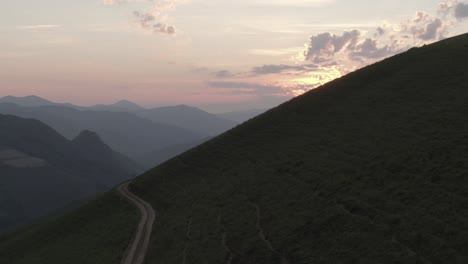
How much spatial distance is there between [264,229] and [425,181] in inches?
611

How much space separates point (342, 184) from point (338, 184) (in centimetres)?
48

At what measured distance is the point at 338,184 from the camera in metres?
42.8

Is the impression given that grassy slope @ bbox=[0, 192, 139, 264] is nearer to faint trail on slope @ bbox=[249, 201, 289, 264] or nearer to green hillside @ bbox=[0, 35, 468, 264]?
green hillside @ bbox=[0, 35, 468, 264]

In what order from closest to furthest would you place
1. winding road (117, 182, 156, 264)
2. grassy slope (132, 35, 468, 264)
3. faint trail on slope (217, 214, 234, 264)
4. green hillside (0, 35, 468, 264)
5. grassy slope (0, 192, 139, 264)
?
1. grassy slope (132, 35, 468, 264)
2. green hillside (0, 35, 468, 264)
3. faint trail on slope (217, 214, 234, 264)
4. winding road (117, 182, 156, 264)
5. grassy slope (0, 192, 139, 264)

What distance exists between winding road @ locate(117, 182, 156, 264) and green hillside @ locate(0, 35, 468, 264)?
147 centimetres

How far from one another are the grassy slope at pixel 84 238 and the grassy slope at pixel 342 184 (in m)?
5.30

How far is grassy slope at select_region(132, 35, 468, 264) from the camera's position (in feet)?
100

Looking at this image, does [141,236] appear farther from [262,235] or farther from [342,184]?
[342,184]

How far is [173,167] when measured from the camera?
90.8 meters

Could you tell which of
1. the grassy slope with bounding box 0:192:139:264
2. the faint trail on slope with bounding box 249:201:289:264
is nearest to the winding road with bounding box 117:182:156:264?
the grassy slope with bounding box 0:192:139:264

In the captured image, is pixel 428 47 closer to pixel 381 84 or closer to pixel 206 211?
pixel 381 84

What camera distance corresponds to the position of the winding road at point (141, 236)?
48.8 meters

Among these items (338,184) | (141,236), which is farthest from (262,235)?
(141,236)

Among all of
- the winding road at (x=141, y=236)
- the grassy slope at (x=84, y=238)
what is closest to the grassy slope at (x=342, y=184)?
the winding road at (x=141, y=236)
